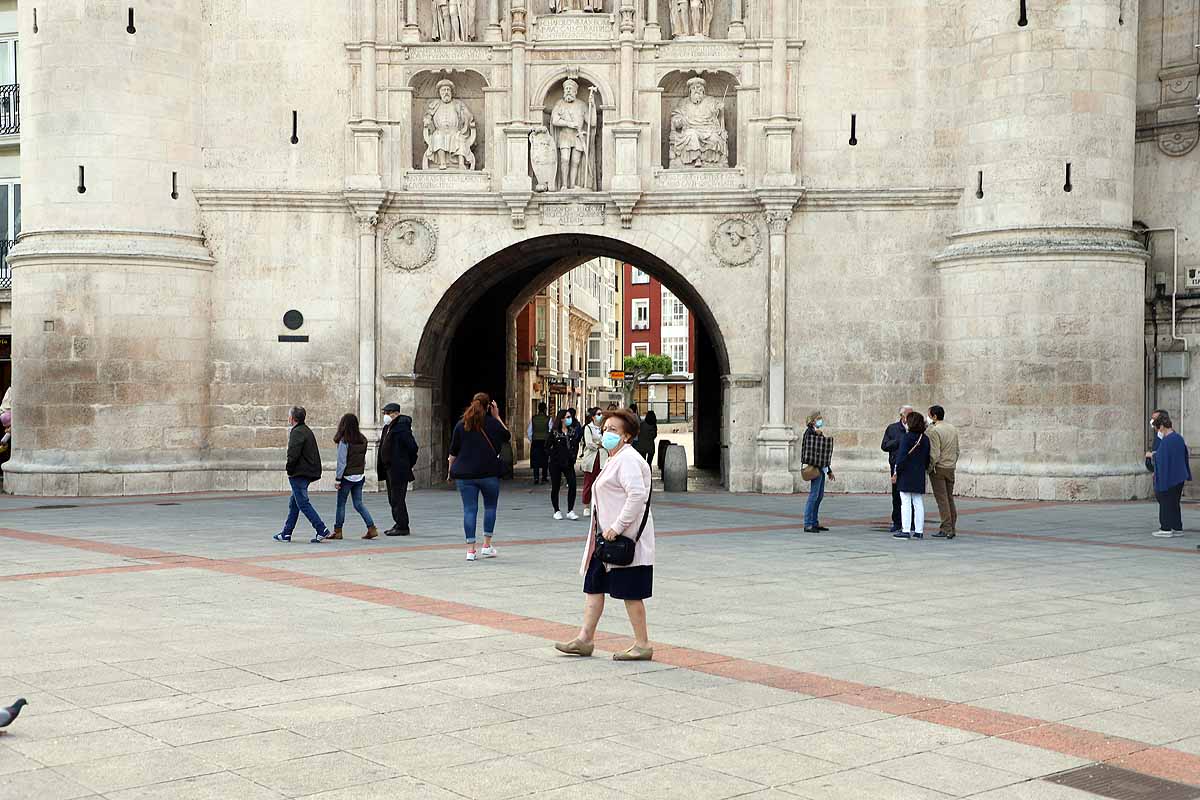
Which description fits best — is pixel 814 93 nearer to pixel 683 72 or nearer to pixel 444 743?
pixel 683 72

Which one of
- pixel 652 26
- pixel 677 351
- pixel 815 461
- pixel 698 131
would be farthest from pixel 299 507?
pixel 677 351

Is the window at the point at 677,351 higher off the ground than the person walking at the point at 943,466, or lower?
higher

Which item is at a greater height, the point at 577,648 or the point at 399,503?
the point at 399,503

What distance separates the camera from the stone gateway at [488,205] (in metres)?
24.4

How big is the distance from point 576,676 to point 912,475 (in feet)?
32.8

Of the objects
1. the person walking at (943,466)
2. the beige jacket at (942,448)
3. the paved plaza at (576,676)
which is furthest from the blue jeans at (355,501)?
the beige jacket at (942,448)

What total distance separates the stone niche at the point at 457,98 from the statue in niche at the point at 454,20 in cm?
64

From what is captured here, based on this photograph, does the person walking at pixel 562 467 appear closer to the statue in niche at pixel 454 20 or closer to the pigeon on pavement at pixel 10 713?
the statue in niche at pixel 454 20

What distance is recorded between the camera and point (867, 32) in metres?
25.2

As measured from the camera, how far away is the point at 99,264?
2436cm

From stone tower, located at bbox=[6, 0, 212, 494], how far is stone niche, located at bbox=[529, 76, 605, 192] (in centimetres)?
680

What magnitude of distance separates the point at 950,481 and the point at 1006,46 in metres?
10.0

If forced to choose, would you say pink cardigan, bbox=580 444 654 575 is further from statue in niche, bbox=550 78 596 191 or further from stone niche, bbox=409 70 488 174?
stone niche, bbox=409 70 488 174

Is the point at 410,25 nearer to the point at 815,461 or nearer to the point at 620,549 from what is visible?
the point at 815,461
